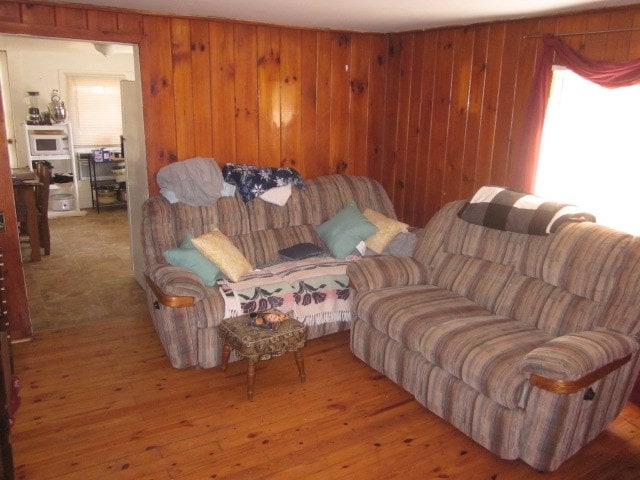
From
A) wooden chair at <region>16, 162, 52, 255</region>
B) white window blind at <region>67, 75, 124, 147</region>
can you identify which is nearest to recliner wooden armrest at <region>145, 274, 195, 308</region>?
wooden chair at <region>16, 162, 52, 255</region>

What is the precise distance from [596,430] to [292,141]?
3.10 meters

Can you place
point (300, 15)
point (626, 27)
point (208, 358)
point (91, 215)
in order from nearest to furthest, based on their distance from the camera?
point (626, 27)
point (208, 358)
point (300, 15)
point (91, 215)

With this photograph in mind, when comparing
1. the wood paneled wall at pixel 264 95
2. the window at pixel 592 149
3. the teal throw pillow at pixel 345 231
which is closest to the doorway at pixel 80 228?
the wood paneled wall at pixel 264 95

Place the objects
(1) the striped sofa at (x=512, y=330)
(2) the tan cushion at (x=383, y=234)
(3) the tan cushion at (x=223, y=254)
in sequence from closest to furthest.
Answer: (1) the striped sofa at (x=512, y=330)
(3) the tan cushion at (x=223, y=254)
(2) the tan cushion at (x=383, y=234)

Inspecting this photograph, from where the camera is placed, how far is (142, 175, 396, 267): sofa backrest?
3629 mm

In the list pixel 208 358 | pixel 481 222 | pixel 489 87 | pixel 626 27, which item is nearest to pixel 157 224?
pixel 208 358

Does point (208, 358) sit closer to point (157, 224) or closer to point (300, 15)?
point (157, 224)

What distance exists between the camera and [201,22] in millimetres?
3869

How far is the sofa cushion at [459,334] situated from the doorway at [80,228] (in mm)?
2189

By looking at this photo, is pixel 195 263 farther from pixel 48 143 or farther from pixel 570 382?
pixel 48 143

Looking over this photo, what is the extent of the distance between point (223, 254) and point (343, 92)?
2002mm

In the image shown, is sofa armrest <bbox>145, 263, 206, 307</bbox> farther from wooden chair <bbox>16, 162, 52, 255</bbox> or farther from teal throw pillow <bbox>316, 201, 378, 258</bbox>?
wooden chair <bbox>16, 162, 52, 255</bbox>

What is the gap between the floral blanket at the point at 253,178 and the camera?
156 inches

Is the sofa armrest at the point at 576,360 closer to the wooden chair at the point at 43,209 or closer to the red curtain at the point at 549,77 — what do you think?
the red curtain at the point at 549,77
